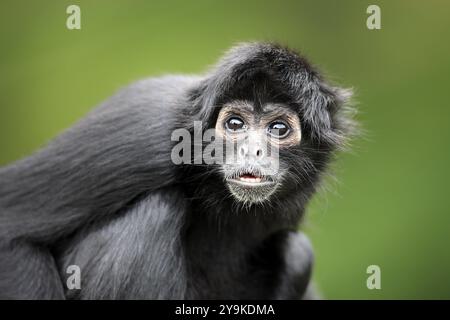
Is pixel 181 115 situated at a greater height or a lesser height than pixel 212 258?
greater

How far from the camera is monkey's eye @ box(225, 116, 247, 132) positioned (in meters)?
7.42

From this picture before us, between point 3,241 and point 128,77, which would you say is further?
point 128,77

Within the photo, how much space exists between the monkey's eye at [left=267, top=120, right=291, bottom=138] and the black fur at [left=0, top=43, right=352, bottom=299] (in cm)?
20

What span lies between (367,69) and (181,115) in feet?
22.5

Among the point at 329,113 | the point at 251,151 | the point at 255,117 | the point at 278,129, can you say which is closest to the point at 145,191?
the point at 251,151

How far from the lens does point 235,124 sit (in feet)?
24.4

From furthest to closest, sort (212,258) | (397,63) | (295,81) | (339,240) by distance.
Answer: (397,63) < (339,240) < (212,258) < (295,81)

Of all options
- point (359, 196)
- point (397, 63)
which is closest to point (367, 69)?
point (397, 63)

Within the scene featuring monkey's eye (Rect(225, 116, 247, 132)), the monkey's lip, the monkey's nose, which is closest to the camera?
the monkey's nose

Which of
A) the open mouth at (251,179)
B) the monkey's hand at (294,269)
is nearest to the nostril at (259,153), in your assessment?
A: the open mouth at (251,179)

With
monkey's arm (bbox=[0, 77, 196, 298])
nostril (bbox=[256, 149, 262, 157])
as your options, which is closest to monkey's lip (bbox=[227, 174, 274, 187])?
nostril (bbox=[256, 149, 262, 157])

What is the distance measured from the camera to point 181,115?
7.68 meters

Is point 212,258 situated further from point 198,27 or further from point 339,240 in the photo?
point 198,27

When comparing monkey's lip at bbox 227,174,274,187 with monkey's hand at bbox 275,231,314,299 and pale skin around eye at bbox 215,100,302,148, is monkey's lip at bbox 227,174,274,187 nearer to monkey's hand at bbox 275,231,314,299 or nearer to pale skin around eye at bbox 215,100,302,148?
pale skin around eye at bbox 215,100,302,148
